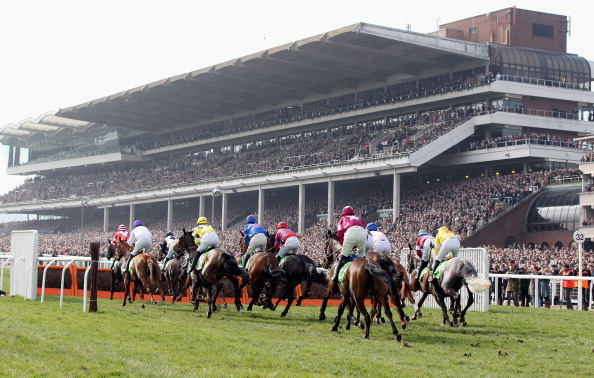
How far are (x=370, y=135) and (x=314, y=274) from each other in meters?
36.4

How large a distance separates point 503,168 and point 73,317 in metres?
35.8

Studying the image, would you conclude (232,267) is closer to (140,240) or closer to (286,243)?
(286,243)

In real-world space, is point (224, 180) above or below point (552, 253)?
above

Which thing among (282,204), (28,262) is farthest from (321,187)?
(28,262)

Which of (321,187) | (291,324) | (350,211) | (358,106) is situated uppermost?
(358,106)

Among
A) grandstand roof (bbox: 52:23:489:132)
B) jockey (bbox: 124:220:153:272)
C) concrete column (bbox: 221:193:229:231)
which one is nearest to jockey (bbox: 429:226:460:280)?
jockey (bbox: 124:220:153:272)

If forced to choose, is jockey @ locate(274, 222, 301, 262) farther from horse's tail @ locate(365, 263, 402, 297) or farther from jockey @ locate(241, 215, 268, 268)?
horse's tail @ locate(365, 263, 402, 297)

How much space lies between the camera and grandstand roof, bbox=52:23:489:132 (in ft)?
152

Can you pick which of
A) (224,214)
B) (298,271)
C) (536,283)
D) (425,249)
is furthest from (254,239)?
(224,214)

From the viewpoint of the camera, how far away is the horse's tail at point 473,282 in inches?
561

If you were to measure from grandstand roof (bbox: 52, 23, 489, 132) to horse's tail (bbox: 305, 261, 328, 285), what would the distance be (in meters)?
28.3

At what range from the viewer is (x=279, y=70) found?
53.1m

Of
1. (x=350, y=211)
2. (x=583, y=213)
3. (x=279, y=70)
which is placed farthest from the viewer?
(x=279, y=70)

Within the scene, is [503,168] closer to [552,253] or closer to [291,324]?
[552,253]
